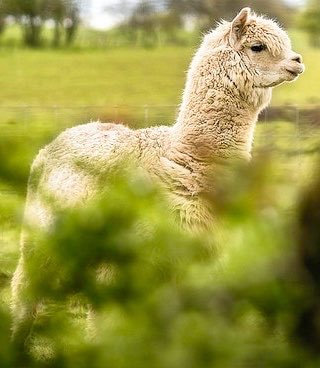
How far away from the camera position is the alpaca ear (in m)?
5.39

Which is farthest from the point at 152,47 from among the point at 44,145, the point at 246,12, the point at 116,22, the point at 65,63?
the point at 44,145

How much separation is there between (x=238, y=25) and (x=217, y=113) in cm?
50

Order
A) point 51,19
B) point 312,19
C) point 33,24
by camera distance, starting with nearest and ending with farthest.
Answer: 1. point 312,19
2. point 51,19
3. point 33,24

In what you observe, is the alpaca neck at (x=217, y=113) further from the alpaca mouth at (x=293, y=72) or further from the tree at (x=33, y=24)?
the tree at (x=33, y=24)

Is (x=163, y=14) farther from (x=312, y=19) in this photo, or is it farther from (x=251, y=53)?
(x=251, y=53)

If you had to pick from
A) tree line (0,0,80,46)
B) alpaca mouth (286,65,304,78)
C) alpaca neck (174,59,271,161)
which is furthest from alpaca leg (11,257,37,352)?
tree line (0,0,80,46)

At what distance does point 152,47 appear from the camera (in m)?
45.0

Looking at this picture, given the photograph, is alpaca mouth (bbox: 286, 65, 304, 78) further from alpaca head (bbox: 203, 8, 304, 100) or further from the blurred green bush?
the blurred green bush

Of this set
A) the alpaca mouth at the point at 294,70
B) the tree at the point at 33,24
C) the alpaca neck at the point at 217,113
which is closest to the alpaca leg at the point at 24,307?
the alpaca neck at the point at 217,113

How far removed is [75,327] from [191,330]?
0.46ft

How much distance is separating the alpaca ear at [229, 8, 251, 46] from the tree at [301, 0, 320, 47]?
23573 millimetres

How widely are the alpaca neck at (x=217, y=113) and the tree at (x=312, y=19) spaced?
23753 millimetres

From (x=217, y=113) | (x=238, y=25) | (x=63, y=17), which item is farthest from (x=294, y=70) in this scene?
(x=63, y=17)

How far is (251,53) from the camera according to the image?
A: 5430 millimetres
